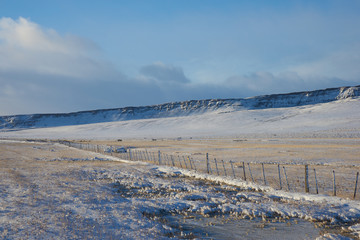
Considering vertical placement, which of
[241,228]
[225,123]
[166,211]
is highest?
[225,123]

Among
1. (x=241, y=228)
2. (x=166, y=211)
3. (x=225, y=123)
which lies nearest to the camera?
(x=241, y=228)

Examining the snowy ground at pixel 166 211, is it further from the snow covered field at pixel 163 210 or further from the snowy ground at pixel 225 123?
the snowy ground at pixel 225 123

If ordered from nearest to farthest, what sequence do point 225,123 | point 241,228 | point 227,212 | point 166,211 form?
1. point 241,228
2. point 227,212
3. point 166,211
4. point 225,123

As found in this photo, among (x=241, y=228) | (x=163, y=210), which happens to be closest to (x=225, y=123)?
(x=163, y=210)

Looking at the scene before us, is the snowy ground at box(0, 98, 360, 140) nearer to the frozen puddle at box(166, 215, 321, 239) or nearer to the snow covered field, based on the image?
the snow covered field

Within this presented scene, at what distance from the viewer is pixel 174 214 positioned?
40.5ft

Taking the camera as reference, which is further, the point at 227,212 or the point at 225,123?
the point at 225,123

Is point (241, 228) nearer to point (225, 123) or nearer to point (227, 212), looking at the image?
point (227, 212)

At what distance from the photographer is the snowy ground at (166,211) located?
1004cm

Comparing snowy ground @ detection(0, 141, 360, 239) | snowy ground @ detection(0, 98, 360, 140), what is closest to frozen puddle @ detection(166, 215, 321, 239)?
snowy ground @ detection(0, 141, 360, 239)

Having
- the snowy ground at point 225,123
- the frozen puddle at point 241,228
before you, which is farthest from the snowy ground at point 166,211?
the snowy ground at point 225,123

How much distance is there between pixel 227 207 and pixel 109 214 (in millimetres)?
4859

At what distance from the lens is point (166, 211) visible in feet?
41.7

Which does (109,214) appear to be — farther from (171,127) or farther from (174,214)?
(171,127)
